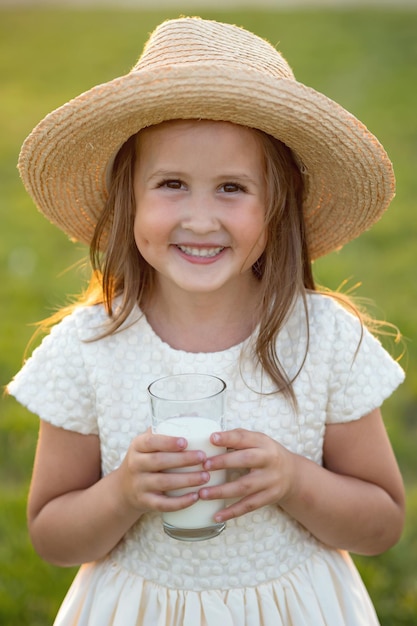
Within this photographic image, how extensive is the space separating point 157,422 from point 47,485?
519 mm

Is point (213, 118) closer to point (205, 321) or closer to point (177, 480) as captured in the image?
point (205, 321)

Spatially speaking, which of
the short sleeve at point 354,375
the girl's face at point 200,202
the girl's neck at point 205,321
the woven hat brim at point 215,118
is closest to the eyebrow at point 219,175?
the girl's face at point 200,202

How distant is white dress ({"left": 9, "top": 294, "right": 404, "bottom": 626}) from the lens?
2297 mm

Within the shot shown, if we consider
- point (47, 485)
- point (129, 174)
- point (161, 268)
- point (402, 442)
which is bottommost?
point (402, 442)

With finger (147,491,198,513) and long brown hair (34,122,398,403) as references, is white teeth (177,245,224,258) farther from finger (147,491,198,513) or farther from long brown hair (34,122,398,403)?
finger (147,491,198,513)

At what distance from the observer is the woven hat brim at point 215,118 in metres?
2.00

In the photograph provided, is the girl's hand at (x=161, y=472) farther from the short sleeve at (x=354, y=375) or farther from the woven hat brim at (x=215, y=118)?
the woven hat brim at (x=215, y=118)

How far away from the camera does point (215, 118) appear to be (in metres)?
2.13

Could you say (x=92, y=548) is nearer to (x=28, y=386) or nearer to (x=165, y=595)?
(x=165, y=595)

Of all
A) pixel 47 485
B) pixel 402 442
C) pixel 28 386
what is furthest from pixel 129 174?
pixel 402 442

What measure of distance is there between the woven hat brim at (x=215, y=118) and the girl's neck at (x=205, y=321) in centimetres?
33

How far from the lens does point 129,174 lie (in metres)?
2.33

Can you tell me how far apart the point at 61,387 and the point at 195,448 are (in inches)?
19.7

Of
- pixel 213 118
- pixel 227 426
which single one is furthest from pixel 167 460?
pixel 213 118
